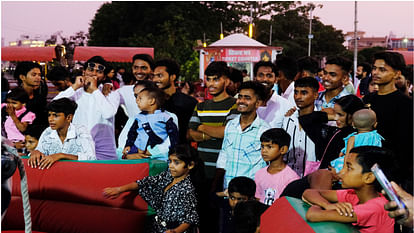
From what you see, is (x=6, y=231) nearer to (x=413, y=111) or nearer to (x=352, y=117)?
(x=352, y=117)

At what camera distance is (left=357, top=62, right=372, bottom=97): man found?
27.7ft

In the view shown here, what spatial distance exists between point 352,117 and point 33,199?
8.24ft

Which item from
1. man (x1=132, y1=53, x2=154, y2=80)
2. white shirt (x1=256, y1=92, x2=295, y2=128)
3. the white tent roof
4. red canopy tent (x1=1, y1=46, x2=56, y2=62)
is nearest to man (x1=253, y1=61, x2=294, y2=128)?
white shirt (x1=256, y1=92, x2=295, y2=128)

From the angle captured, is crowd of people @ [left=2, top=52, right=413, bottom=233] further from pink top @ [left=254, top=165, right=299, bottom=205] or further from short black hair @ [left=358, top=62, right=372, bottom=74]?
short black hair @ [left=358, top=62, right=372, bottom=74]

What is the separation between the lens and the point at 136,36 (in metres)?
33.4

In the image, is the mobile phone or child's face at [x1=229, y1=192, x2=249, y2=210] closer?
the mobile phone

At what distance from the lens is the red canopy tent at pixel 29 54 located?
49.6 ft

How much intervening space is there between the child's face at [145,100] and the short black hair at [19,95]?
1871mm

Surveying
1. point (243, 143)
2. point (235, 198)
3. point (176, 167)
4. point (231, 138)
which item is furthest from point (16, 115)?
point (235, 198)

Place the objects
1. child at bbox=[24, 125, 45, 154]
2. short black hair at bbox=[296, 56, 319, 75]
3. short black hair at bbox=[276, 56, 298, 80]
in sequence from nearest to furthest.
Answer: child at bbox=[24, 125, 45, 154], short black hair at bbox=[296, 56, 319, 75], short black hair at bbox=[276, 56, 298, 80]

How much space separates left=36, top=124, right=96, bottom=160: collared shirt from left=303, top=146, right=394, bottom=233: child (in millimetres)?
2187

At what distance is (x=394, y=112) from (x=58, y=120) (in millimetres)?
2776

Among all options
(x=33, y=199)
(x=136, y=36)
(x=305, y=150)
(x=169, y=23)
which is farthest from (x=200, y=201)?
(x=136, y=36)

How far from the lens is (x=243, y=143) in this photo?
409 cm
